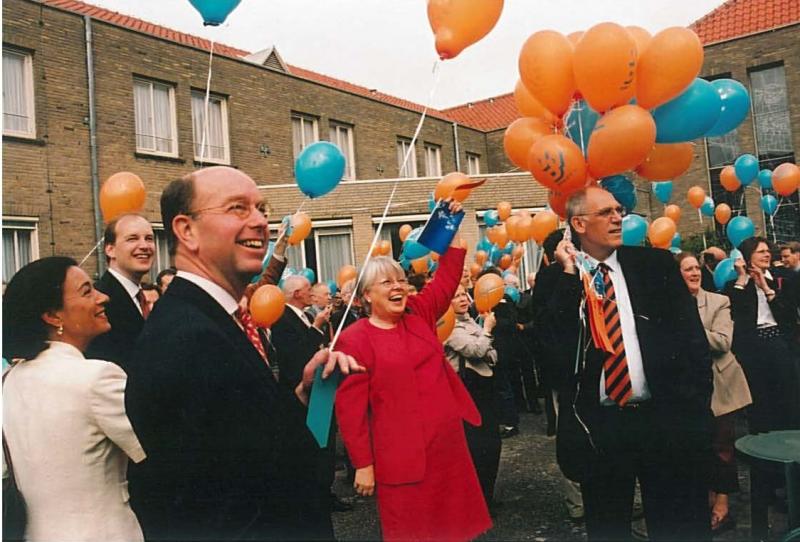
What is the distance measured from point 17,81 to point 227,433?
12.1m

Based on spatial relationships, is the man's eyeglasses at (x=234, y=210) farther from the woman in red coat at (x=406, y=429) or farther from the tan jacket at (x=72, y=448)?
the woman in red coat at (x=406, y=429)

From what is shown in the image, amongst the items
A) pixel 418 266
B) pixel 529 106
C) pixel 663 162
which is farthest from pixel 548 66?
pixel 418 266

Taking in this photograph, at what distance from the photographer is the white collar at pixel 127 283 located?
10.5 ft

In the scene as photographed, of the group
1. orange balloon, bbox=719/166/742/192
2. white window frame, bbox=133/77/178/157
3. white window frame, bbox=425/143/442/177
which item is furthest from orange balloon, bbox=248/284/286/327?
white window frame, bbox=425/143/442/177

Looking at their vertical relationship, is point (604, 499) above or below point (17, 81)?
below

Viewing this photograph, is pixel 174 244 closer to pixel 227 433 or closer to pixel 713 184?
pixel 227 433

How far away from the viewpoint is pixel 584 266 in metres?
2.97

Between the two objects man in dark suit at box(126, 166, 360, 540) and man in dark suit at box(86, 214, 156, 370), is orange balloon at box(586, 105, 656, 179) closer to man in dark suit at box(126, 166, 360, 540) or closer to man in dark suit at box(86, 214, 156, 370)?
man in dark suit at box(126, 166, 360, 540)

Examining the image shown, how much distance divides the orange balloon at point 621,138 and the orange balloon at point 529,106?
1.69 ft

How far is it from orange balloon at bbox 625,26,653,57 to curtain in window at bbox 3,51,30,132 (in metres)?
10.8

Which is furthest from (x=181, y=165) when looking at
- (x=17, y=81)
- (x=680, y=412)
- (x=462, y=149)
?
(x=680, y=412)

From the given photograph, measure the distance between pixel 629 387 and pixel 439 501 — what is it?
102 cm

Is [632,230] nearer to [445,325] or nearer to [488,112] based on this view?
[445,325]

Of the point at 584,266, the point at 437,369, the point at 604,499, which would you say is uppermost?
the point at 584,266
